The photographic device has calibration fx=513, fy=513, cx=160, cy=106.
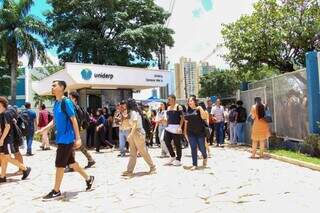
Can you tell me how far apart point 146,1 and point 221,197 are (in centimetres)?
3796

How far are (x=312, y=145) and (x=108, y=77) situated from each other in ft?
37.5

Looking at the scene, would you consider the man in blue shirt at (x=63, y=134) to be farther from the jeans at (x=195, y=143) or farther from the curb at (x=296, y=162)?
the curb at (x=296, y=162)

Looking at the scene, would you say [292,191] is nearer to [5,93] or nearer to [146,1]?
[146,1]

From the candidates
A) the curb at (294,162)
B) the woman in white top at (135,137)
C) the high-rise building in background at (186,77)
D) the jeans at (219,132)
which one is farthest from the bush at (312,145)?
the high-rise building in background at (186,77)

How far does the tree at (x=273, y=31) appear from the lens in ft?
63.8

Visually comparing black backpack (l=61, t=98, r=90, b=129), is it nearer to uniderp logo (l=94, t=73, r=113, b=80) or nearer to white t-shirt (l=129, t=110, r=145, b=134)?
white t-shirt (l=129, t=110, r=145, b=134)

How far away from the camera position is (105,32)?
4291cm

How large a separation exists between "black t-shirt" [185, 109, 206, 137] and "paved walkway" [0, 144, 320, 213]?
86 centimetres

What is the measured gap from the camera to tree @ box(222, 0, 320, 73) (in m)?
19.4

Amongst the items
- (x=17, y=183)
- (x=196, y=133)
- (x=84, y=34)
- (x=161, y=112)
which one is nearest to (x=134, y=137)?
(x=196, y=133)

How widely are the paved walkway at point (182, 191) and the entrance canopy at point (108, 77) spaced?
29.7 ft

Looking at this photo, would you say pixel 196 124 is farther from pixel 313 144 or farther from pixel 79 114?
pixel 313 144

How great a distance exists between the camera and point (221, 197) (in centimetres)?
788

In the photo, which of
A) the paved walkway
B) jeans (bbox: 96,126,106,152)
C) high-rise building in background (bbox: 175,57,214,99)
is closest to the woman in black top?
the paved walkway
